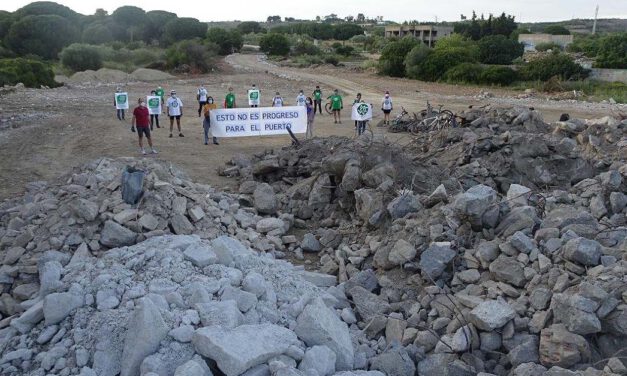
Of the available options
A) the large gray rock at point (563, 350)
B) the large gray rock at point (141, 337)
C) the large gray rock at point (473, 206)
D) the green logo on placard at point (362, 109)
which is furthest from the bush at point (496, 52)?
the large gray rock at point (141, 337)

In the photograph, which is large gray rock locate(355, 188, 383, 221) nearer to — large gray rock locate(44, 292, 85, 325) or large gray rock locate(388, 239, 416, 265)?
large gray rock locate(388, 239, 416, 265)

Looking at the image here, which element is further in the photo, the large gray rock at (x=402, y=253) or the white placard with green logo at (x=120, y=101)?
the white placard with green logo at (x=120, y=101)

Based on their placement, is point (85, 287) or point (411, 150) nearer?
point (85, 287)

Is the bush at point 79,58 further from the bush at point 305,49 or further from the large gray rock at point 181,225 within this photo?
the large gray rock at point 181,225

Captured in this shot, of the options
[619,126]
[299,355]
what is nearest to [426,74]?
[619,126]

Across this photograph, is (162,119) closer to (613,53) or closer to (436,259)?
(436,259)

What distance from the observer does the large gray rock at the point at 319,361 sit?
5129 millimetres

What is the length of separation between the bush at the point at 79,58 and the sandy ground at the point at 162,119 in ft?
27.3

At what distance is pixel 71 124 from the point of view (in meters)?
19.6

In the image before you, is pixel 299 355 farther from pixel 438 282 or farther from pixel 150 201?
pixel 150 201

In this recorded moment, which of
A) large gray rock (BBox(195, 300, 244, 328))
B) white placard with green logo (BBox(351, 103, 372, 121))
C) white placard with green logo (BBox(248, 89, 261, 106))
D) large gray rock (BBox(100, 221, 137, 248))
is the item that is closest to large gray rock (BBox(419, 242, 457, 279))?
large gray rock (BBox(195, 300, 244, 328))

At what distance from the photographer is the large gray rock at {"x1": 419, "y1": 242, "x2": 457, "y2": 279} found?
6902 millimetres

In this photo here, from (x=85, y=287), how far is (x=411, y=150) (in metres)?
9.71

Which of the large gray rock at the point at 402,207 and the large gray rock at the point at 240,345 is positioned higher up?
the large gray rock at the point at 402,207
